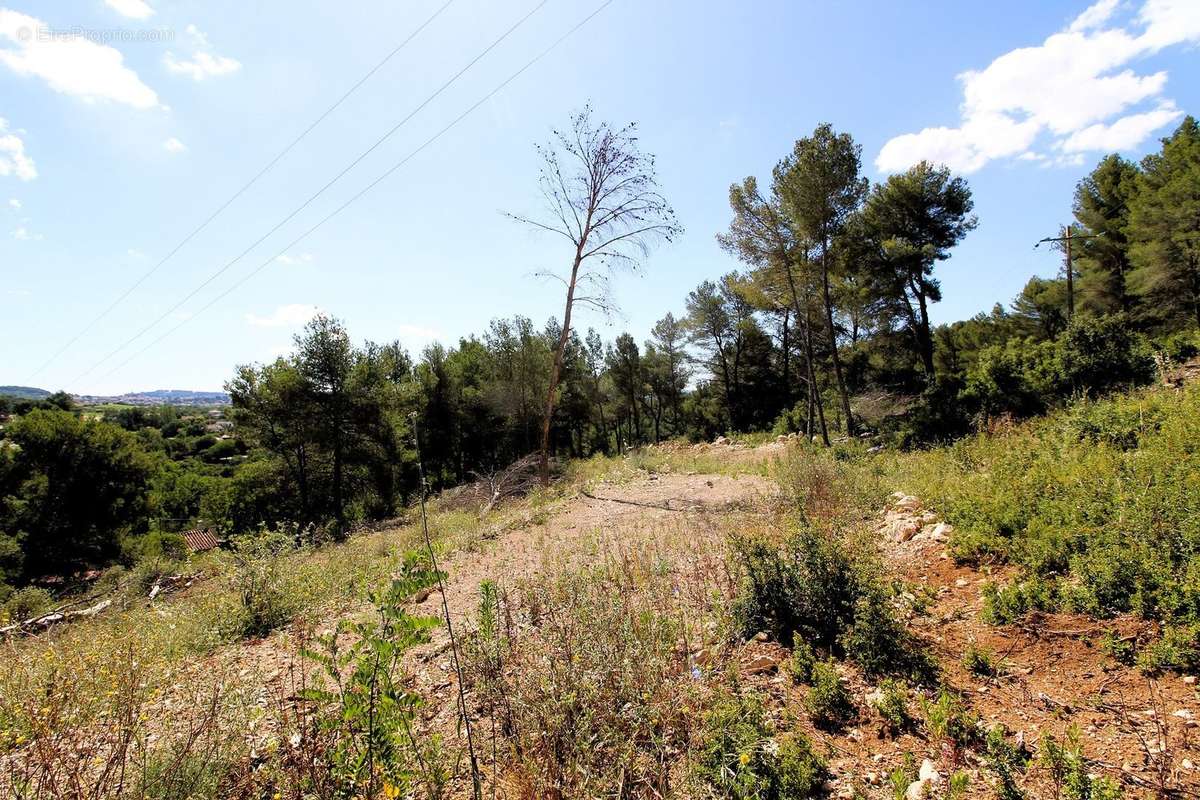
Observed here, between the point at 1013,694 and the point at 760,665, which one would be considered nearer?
the point at 1013,694

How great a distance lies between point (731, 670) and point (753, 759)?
2.48 feet

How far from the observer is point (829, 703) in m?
2.90

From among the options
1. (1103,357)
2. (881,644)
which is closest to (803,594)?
(881,644)

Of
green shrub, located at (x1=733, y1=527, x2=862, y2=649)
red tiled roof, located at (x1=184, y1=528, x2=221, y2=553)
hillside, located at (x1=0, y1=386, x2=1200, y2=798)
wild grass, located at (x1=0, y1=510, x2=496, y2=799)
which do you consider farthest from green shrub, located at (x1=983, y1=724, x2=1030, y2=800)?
red tiled roof, located at (x1=184, y1=528, x2=221, y2=553)

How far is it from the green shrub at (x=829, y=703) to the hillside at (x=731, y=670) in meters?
0.01

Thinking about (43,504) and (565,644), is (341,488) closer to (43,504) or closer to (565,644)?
(43,504)

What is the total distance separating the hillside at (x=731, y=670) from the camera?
2.34 meters

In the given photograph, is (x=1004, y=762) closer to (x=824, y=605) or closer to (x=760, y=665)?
(x=760, y=665)

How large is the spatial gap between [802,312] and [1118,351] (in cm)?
796

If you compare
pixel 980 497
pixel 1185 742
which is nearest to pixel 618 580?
pixel 1185 742

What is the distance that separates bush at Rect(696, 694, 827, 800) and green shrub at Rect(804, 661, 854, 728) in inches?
11.4

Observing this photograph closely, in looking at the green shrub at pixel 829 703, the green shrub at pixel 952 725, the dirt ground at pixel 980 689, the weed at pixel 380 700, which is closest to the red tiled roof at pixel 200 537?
the dirt ground at pixel 980 689

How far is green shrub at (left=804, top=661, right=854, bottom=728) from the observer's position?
9.32ft

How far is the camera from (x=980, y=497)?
5379 millimetres
